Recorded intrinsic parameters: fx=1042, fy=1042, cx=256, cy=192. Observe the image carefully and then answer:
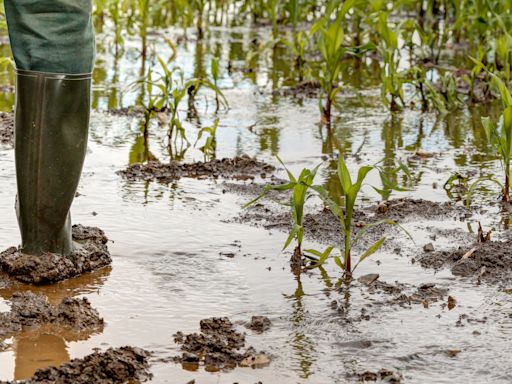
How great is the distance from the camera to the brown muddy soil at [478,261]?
3.27m

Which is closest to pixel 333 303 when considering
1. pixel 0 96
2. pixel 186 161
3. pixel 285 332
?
pixel 285 332

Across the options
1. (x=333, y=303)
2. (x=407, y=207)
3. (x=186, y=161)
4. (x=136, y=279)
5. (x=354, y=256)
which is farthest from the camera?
(x=186, y=161)

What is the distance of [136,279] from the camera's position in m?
3.16

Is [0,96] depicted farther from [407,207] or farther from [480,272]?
[480,272]

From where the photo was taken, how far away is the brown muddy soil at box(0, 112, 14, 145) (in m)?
4.95

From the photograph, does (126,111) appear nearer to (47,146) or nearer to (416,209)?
(416,209)

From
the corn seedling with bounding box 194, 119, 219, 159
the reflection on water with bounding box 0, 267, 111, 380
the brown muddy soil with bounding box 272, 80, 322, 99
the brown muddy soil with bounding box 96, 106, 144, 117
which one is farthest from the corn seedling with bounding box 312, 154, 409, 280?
the brown muddy soil with bounding box 272, 80, 322, 99

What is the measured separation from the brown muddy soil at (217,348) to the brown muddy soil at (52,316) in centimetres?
25

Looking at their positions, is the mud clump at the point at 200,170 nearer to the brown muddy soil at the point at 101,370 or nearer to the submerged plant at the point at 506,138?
the submerged plant at the point at 506,138

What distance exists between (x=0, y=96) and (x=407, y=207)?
3.04m

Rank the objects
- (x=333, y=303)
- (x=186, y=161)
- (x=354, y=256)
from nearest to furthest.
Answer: (x=333, y=303)
(x=354, y=256)
(x=186, y=161)

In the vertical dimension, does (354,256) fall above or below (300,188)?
below

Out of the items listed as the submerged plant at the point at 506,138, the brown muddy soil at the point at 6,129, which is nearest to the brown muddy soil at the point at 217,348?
the submerged plant at the point at 506,138

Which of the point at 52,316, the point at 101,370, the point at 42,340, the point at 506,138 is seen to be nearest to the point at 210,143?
the point at 506,138
